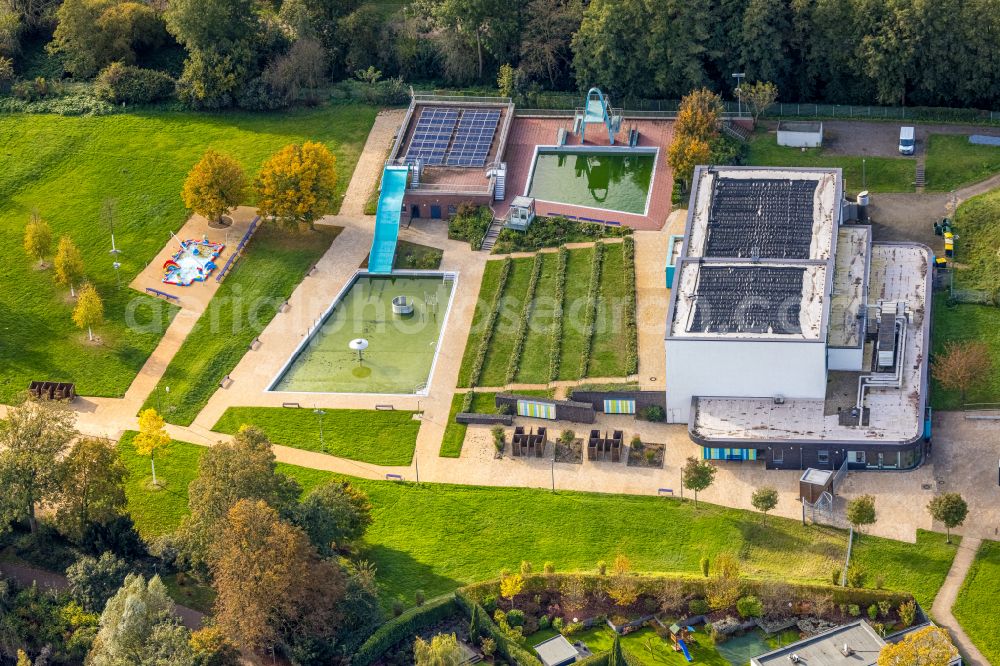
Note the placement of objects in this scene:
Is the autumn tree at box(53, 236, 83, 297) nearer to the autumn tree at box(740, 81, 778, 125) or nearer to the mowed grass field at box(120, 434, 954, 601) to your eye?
the mowed grass field at box(120, 434, 954, 601)

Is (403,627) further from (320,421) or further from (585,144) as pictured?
(585,144)

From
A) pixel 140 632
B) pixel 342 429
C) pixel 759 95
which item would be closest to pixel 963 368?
pixel 759 95

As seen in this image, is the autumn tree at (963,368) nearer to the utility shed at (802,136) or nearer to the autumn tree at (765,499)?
the autumn tree at (765,499)

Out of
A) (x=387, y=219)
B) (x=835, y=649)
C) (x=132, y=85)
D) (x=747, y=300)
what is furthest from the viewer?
(x=132, y=85)

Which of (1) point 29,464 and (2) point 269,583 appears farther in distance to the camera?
(1) point 29,464

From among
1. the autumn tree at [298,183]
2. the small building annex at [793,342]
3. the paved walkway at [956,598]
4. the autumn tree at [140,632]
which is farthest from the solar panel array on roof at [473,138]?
the paved walkway at [956,598]

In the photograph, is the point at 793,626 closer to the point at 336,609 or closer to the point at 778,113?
the point at 336,609
